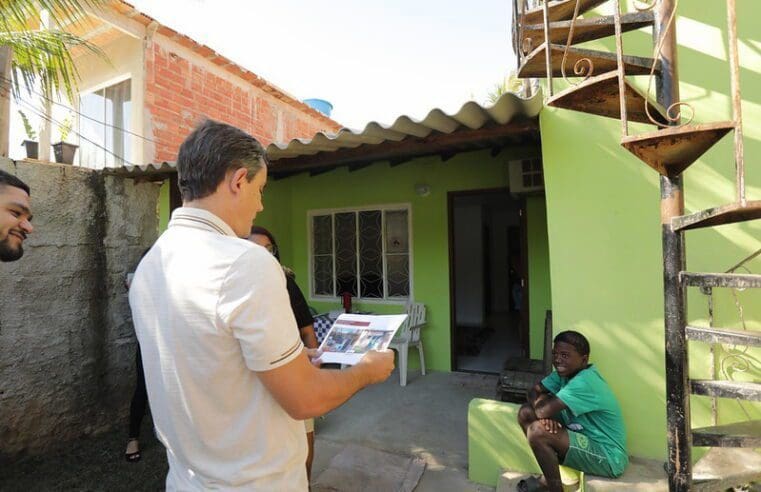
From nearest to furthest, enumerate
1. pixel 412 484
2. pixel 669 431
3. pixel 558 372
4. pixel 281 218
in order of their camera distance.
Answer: pixel 669 431 → pixel 558 372 → pixel 412 484 → pixel 281 218

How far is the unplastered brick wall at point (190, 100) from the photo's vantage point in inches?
216

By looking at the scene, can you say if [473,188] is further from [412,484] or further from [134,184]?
[134,184]

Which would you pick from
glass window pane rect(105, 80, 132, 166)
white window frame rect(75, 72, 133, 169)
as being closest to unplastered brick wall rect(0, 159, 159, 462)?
white window frame rect(75, 72, 133, 169)

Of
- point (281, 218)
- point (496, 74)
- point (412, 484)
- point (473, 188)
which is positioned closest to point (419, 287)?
point (473, 188)

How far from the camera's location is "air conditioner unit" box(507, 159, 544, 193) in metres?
4.41

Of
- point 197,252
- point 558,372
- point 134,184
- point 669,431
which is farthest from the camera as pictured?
point 134,184

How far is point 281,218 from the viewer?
6.16m

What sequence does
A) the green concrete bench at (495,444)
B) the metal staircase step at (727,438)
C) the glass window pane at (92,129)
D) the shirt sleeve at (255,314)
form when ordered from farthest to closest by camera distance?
1. the glass window pane at (92,129)
2. the green concrete bench at (495,444)
3. the metal staircase step at (727,438)
4. the shirt sleeve at (255,314)

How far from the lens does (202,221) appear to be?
42.4 inches

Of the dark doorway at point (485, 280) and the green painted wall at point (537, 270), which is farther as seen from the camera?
the dark doorway at point (485, 280)

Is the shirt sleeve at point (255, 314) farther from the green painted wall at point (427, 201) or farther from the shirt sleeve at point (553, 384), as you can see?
the green painted wall at point (427, 201)

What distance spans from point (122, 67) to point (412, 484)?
20.8 feet

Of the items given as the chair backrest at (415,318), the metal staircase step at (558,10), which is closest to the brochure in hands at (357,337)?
the metal staircase step at (558,10)

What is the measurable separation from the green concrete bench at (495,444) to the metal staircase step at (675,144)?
6.03ft
